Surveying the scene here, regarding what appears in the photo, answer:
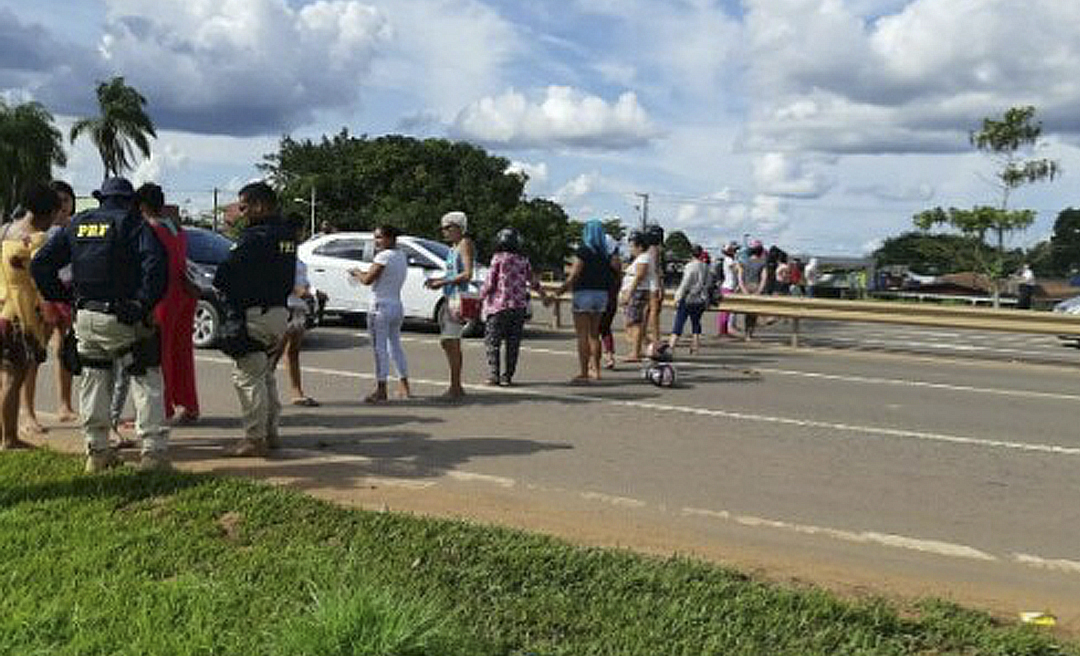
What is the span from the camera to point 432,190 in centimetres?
7356

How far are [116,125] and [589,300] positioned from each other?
48.1 m

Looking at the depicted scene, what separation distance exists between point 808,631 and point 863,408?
6.75m

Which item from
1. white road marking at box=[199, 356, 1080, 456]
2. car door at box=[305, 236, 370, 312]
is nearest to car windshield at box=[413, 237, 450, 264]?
car door at box=[305, 236, 370, 312]

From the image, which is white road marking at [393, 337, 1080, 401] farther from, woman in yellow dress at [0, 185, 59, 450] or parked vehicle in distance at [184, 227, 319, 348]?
woman in yellow dress at [0, 185, 59, 450]

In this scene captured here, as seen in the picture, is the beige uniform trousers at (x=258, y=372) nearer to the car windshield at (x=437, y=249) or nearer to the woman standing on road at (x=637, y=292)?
the woman standing on road at (x=637, y=292)

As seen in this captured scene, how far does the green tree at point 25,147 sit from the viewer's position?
55000 millimetres

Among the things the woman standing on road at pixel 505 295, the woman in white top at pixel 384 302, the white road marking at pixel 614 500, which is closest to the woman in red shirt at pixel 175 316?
the woman in white top at pixel 384 302

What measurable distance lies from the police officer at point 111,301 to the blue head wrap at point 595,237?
6151 mm

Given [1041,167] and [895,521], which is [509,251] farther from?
[1041,167]

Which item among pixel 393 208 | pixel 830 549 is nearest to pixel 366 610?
pixel 830 549

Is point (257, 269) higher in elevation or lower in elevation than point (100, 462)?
higher

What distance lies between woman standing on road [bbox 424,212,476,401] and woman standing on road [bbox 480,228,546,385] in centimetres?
47

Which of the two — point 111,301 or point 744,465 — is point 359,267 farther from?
point 111,301

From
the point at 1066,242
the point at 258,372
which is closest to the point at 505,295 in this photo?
the point at 258,372
